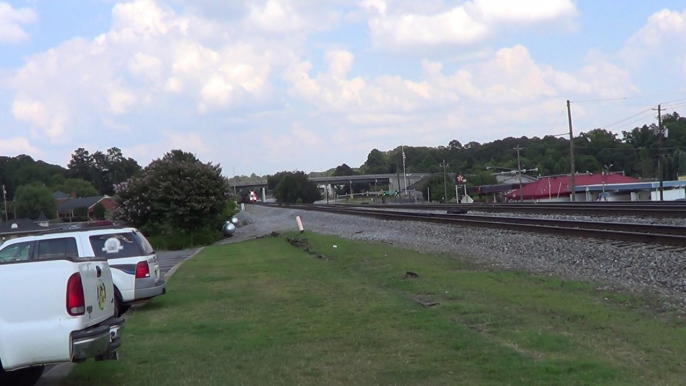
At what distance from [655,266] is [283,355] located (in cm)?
835

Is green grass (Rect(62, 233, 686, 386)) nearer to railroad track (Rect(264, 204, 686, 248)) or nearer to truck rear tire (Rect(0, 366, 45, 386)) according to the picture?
truck rear tire (Rect(0, 366, 45, 386))

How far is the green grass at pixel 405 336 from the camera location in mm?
7531

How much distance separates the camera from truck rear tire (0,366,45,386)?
702 cm

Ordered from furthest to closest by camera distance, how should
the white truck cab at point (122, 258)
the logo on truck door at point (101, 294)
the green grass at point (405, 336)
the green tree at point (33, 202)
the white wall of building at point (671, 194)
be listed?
the white wall of building at point (671, 194) → the green tree at point (33, 202) → the white truck cab at point (122, 258) → the green grass at point (405, 336) → the logo on truck door at point (101, 294)

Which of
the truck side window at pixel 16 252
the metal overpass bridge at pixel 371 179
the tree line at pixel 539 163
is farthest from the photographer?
the metal overpass bridge at pixel 371 179

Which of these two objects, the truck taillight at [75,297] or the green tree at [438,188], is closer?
the truck taillight at [75,297]

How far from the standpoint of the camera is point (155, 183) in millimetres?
44375

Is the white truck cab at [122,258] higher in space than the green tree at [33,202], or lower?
lower

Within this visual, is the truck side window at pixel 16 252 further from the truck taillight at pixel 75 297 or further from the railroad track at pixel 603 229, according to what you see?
the railroad track at pixel 603 229

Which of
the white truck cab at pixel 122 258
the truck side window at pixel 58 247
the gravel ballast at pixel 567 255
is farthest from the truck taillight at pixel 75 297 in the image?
the gravel ballast at pixel 567 255

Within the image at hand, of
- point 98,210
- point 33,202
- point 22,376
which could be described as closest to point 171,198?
point 33,202

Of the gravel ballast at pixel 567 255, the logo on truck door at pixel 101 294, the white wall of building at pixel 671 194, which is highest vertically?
the logo on truck door at pixel 101 294

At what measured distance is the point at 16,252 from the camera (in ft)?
38.9

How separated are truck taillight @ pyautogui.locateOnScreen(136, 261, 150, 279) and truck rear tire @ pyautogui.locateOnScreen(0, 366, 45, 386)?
5.11 meters
